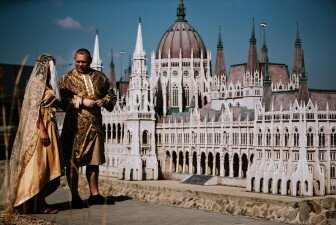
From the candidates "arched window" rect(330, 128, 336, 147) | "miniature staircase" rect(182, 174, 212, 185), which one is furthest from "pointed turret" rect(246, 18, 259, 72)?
"arched window" rect(330, 128, 336, 147)

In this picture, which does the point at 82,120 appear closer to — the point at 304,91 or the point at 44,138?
the point at 44,138

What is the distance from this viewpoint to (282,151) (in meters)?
54.5

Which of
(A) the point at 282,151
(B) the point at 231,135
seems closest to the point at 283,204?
(A) the point at 282,151

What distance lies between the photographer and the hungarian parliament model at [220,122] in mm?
53344

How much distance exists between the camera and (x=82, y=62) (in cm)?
1032

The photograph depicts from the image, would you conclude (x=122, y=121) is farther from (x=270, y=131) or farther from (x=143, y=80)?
(x=270, y=131)

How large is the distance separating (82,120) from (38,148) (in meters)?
1.20

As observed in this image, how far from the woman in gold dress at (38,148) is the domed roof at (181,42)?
76680 millimetres

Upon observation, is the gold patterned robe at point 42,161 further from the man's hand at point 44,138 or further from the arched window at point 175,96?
the arched window at point 175,96

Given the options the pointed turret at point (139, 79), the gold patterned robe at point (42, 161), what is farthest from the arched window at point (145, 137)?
the gold patterned robe at point (42, 161)

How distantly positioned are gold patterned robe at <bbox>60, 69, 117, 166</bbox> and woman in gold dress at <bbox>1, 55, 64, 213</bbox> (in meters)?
0.57

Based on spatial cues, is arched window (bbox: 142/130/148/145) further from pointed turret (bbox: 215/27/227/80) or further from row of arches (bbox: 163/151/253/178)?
pointed turret (bbox: 215/27/227/80)

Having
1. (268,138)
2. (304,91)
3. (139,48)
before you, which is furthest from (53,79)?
(139,48)

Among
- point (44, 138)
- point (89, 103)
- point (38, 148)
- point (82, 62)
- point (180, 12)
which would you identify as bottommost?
point (38, 148)
